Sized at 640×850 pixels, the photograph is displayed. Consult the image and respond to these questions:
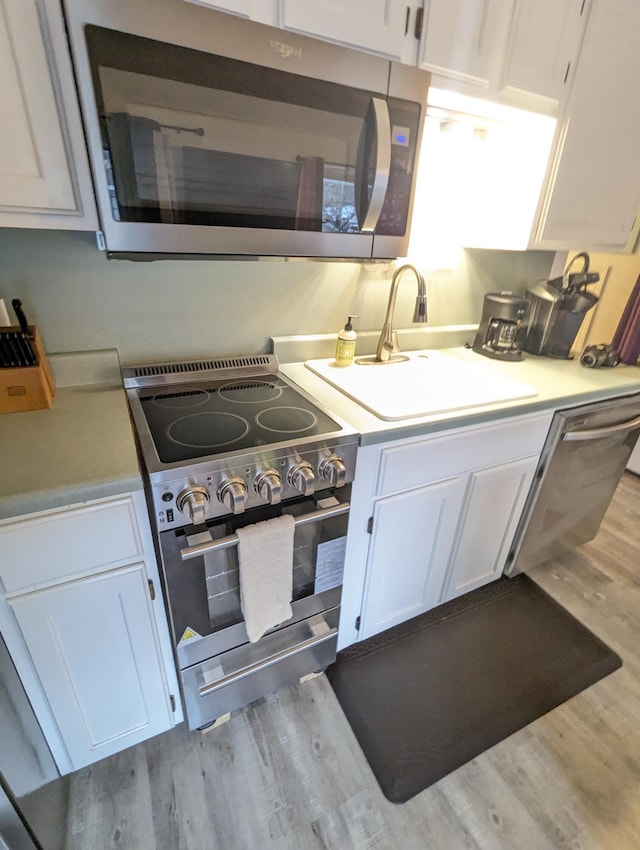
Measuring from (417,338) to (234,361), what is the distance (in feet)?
2.79

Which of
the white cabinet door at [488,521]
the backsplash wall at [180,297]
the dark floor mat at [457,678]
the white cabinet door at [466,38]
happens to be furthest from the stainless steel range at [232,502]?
the white cabinet door at [466,38]

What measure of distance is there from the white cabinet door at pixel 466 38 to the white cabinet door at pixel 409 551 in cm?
121

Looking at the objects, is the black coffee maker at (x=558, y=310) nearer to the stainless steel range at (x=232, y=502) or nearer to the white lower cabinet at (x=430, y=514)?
the white lower cabinet at (x=430, y=514)

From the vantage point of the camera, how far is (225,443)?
1045mm

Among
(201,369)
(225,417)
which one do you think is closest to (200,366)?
(201,369)

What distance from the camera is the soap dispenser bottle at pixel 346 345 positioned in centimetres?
156

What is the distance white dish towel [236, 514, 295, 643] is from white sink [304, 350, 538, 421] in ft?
1.47

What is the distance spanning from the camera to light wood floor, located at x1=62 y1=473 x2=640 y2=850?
44.4 inches

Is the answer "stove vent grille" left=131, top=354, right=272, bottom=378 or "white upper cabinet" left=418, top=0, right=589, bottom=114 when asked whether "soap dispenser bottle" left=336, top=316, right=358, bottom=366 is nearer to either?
"stove vent grille" left=131, top=354, right=272, bottom=378

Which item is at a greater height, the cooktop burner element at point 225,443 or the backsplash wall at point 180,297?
the backsplash wall at point 180,297

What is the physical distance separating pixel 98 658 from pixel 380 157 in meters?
1.47

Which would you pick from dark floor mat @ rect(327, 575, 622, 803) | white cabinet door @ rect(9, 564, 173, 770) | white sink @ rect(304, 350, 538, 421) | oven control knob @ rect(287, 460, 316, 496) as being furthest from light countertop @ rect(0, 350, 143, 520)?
dark floor mat @ rect(327, 575, 622, 803)

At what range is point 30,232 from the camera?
1.15 m

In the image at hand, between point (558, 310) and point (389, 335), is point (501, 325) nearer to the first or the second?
point (558, 310)
